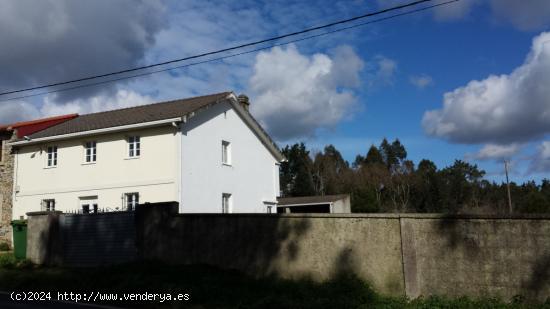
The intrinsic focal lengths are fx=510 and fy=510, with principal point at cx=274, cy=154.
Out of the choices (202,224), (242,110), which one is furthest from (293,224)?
(242,110)

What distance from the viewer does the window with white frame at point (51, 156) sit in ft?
77.4

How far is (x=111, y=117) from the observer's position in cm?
2420

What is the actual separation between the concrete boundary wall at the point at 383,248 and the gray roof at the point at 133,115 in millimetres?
8893

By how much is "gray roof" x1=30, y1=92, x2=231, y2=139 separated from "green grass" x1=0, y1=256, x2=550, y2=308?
901cm

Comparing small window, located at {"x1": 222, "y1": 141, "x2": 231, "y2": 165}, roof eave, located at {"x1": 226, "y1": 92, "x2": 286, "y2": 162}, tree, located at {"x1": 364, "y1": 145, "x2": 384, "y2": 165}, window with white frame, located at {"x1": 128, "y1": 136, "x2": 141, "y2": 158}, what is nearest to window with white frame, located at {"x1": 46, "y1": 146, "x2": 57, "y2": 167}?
window with white frame, located at {"x1": 128, "y1": 136, "x2": 141, "y2": 158}

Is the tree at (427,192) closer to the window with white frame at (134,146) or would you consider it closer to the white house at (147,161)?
the white house at (147,161)

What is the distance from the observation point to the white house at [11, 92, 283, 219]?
2059 centimetres

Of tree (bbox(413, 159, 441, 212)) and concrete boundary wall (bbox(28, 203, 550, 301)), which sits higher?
tree (bbox(413, 159, 441, 212))

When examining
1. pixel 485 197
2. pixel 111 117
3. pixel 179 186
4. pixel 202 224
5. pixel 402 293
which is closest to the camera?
pixel 402 293

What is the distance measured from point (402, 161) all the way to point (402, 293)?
76369 mm

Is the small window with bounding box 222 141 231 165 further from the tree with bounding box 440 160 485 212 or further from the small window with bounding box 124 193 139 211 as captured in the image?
the tree with bounding box 440 160 485 212

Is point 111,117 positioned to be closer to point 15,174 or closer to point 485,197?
point 15,174

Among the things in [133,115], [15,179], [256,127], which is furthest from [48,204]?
[256,127]

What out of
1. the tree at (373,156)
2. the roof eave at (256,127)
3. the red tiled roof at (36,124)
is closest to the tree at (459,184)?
the tree at (373,156)
